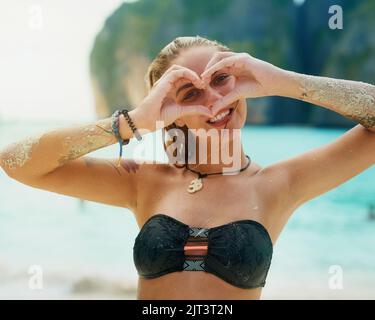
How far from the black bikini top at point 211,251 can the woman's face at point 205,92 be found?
0.30 meters

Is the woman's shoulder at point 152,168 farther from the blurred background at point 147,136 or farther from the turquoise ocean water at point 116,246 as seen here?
the turquoise ocean water at point 116,246

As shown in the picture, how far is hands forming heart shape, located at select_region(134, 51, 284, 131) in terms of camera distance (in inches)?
61.4

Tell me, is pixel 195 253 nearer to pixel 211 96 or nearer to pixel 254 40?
pixel 211 96

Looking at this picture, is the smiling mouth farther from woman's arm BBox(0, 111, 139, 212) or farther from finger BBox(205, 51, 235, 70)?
woman's arm BBox(0, 111, 139, 212)

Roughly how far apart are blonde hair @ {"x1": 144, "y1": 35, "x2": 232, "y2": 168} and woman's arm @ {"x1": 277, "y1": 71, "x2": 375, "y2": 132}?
28 centimetres

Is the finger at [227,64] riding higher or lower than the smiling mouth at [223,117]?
higher

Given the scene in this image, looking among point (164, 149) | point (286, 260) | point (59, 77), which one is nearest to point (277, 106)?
point (59, 77)

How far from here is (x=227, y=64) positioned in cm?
155

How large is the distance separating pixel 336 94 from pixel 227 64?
1.11ft

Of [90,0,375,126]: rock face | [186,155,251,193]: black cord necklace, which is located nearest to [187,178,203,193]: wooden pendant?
[186,155,251,193]: black cord necklace

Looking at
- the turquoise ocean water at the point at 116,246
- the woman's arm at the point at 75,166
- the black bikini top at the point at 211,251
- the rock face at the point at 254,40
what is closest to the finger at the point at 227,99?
the woman's arm at the point at 75,166

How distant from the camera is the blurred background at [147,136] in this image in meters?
8.53

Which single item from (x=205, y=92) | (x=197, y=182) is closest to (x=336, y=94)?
(x=205, y=92)

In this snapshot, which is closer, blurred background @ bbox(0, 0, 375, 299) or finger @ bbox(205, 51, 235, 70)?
finger @ bbox(205, 51, 235, 70)
